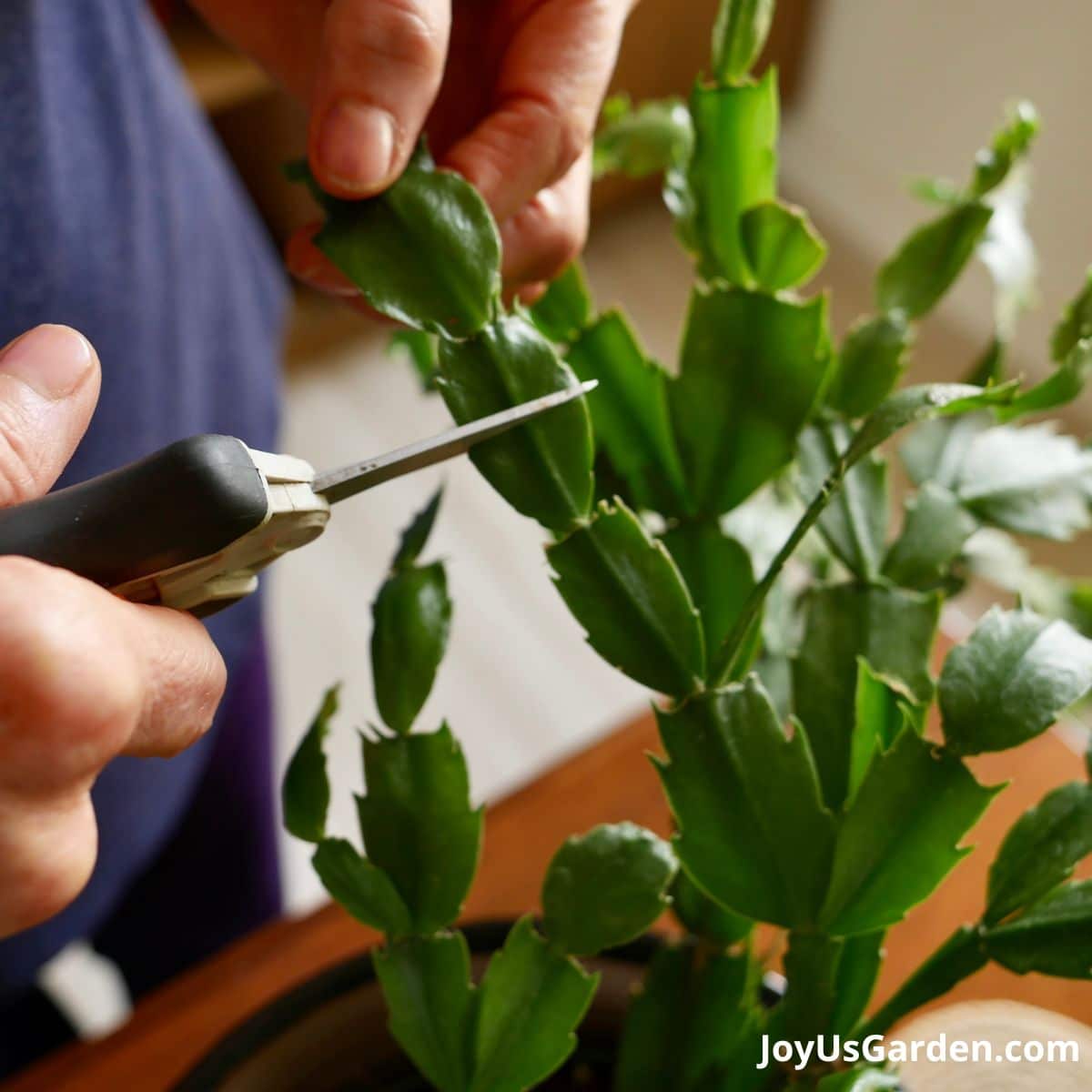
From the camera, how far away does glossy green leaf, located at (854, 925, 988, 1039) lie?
397 millimetres

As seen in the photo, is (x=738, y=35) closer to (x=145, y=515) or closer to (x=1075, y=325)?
(x=1075, y=325)

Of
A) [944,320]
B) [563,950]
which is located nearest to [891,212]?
[944,320]

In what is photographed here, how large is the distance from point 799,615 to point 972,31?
4.92ft

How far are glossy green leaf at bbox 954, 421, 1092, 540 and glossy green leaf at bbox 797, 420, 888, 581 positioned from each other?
0.04 m

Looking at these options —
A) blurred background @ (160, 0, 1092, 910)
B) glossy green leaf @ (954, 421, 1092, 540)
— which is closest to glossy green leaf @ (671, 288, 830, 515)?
glossy green leaf @ (954, 421, 1092, 540)

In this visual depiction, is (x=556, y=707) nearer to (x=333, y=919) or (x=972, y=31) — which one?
(x=333, y=919)

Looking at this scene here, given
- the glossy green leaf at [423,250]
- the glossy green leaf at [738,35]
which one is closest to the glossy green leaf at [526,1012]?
the glossy green leaf at [423,250]

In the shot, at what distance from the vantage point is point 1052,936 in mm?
373

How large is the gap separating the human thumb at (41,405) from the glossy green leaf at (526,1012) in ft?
0.71

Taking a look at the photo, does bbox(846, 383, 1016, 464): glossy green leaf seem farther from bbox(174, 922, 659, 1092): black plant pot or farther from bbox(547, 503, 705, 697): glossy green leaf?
bbox(174, 922, 659, 1092): black plant pot

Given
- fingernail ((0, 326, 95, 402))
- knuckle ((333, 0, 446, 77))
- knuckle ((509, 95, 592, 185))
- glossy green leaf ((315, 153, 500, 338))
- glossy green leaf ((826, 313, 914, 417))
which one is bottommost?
glossy green leaf ((826, 313, 914, 417))

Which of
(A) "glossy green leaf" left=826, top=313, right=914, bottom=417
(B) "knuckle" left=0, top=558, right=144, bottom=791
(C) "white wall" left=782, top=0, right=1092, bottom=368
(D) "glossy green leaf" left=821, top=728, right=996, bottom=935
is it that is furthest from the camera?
(C) "white wall" left=782, top=0, right=1092, bottom=368

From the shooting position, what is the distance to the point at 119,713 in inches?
11.1

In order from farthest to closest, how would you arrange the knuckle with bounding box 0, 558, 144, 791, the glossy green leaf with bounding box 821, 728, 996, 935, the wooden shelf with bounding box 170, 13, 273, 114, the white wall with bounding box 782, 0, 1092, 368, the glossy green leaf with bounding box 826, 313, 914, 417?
1. the white wall with bounding box 782, 0, 1092, 368
2. the wooden shelf with bounding box 170, 13, 273, 114
3. the glossy green leaf with bounding box 826, 313, 914, 417
4. the glossy green leaf with bounding box 821, 728, 996, 935
5. the knuckle with bounding box 0, 558, 144, 791
